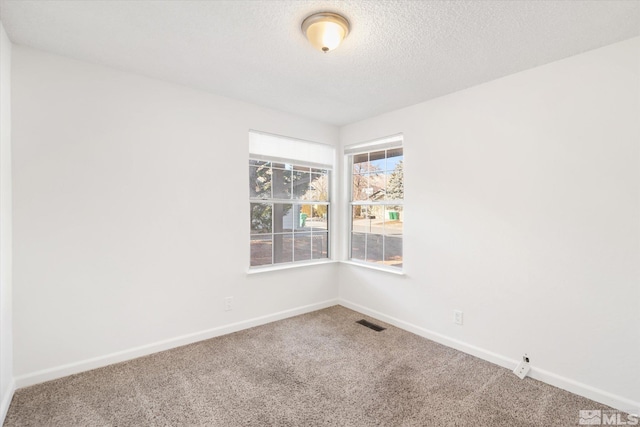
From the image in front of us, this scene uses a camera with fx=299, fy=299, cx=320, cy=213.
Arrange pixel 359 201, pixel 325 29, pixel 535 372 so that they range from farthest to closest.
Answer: pixel 359 201 → pixel 535 372 → pixel 325 29

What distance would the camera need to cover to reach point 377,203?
363cm

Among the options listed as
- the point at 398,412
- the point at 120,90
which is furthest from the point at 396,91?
the point at 398,412

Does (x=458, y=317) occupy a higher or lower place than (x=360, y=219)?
lower

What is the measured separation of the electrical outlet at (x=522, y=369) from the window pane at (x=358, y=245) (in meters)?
1.92

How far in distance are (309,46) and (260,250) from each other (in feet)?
7.01

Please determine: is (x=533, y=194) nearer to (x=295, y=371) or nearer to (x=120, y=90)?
(x=295, y=371)

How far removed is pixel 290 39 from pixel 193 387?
2515mm

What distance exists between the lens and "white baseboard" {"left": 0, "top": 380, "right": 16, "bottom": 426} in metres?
1.77

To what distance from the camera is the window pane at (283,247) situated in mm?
3521

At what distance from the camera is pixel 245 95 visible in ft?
9.71

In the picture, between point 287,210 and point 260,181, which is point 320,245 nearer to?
point 287,210

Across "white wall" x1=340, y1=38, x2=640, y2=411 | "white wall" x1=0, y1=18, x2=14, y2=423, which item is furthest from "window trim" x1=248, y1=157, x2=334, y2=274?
"white wall" x1=0, y1=18, x2=14, y2=423

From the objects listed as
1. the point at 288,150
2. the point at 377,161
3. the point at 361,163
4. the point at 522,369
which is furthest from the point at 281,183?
the point at 522,369

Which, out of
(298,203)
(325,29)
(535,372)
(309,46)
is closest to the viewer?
(325,29)
